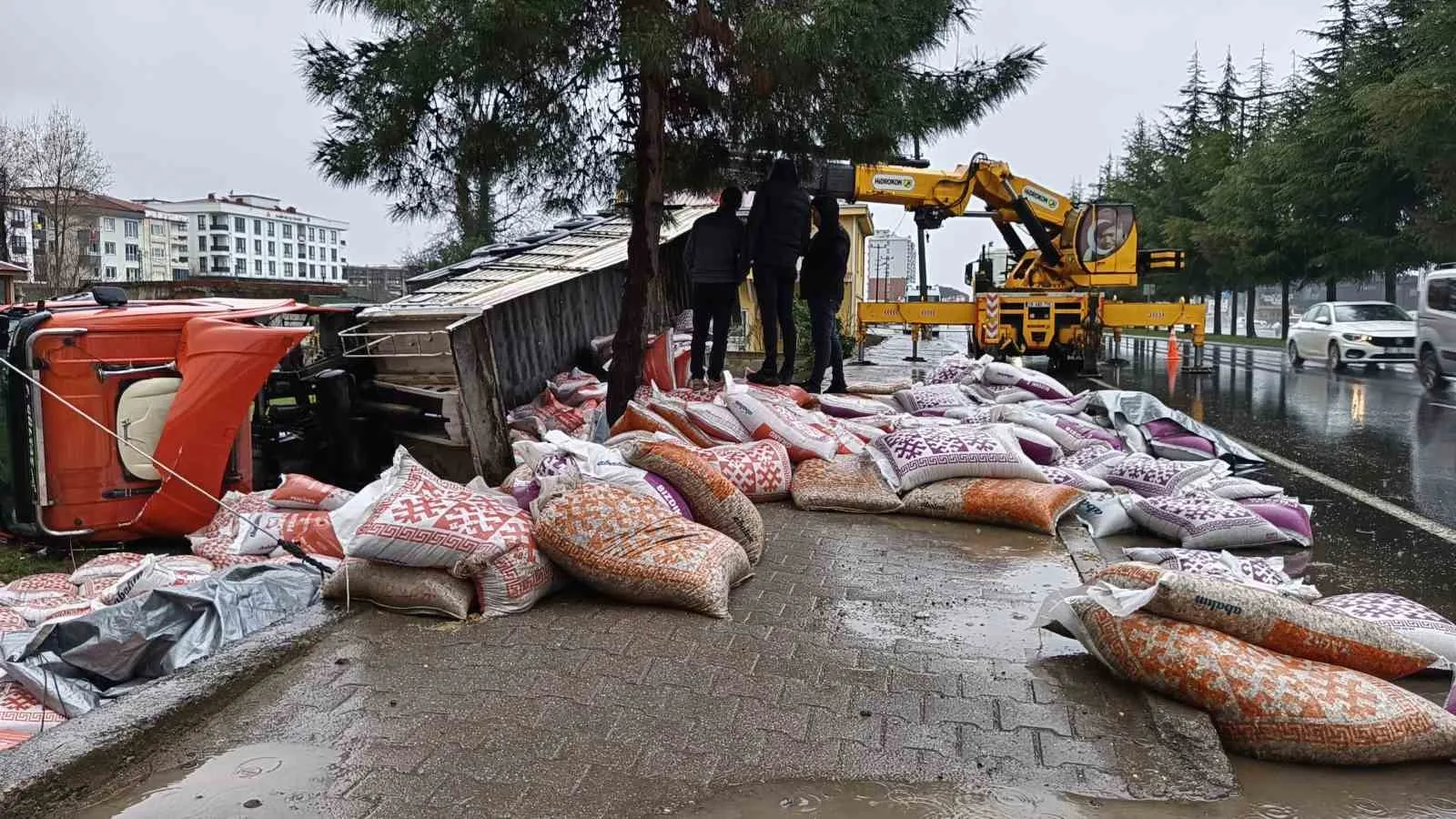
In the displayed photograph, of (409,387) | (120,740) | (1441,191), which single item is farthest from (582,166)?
(1441,191)

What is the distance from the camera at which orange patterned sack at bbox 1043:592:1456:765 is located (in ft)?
9.00

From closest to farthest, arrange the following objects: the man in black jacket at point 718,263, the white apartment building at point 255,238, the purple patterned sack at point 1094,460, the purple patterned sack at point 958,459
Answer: the purple patterned sack at point 958,459 < the purple patterned sack at point 1094,460 < the man in black jacket at point 718,263 < the white apartment building at point 255,238

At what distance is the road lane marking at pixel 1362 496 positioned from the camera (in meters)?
5.82

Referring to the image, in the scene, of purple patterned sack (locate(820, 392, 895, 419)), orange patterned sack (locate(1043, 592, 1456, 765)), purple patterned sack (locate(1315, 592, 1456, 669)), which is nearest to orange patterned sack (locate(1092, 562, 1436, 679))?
orange patterned sack (locate(1043, 592, 1456, 765))

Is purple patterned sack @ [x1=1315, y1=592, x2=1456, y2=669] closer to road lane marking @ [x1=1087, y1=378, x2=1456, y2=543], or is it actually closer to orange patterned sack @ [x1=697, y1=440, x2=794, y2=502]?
road lane marking @ [x1=1087, y1=378, x2=1456, y2=543]

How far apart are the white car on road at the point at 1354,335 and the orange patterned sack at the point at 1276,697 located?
1772 centimetres

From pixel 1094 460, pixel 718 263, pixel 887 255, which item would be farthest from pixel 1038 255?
pixel 887 255

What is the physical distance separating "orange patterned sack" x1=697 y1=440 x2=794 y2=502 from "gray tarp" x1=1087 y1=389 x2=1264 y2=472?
269cm

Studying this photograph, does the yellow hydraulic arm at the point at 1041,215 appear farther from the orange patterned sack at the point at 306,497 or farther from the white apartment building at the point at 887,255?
the white apartment building at the point at 887,255

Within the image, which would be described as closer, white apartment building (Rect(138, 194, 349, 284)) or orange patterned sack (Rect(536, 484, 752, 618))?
orange patterned sack (Rect(536, 484, 752, 618))

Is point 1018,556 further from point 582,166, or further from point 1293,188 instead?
point 1293,188

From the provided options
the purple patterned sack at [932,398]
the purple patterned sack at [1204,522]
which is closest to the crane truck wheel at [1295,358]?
the purple patterned sack at [932,398]

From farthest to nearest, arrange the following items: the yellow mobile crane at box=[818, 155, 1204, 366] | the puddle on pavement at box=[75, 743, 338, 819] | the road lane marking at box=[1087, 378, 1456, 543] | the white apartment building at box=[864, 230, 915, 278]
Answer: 1. the white apartment building at box=[864, 230, 915, 278]
2. the yellow mobile crane at box=[818, 155, 1204, 366]
3. the road lane marking at box=[1087, 378, 1456, 543]
4. the puddle on pavement at box=[75, 743, 338, 819]

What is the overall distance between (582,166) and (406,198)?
118 cm
